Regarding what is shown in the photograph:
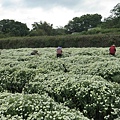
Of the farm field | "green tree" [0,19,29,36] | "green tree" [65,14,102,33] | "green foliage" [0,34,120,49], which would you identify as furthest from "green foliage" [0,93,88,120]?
"green tree" [65,14,102,33]

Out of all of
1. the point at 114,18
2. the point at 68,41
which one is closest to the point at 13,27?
the point at 114,18

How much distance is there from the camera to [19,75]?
10.9m

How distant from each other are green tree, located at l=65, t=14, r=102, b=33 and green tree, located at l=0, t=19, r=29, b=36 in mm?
16630

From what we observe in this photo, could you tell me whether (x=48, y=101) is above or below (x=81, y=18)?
below

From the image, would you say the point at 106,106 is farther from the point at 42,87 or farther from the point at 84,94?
the point at 42,87

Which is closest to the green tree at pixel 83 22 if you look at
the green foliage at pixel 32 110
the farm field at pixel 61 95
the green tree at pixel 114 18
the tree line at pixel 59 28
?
the tree line at pixel 59 28

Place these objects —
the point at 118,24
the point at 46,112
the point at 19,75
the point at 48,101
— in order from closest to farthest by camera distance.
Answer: the point at 46,112 < the point at 48,101 < the point at 19,75 < the point at 118,24

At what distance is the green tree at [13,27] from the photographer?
→ 8110 cm

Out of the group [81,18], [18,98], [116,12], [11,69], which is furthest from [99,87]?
[81,18]

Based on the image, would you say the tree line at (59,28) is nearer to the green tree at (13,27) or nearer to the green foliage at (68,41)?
the green tree at (13,27)

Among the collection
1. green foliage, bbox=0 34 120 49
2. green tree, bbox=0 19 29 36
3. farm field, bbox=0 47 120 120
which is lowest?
farm field, bbox=0 47 120 120

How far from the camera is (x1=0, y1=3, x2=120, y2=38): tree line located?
64.7 meters

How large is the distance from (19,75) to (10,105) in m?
5.34

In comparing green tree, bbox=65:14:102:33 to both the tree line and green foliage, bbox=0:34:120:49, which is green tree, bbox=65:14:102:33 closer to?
the tree line
